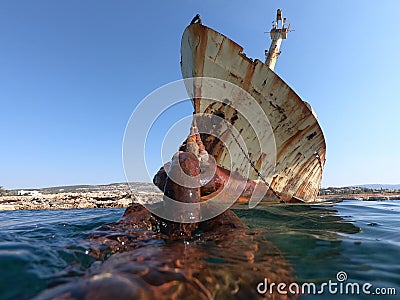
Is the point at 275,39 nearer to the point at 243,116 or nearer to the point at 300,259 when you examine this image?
the point at 243,116

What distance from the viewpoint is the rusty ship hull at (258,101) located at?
6.47m

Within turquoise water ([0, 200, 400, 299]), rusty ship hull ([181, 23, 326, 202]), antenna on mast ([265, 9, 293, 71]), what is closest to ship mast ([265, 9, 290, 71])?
antenna on mast ([265, 9, 293, 71])

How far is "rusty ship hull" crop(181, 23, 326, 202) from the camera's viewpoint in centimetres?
647

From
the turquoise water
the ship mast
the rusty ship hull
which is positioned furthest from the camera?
the ship mast

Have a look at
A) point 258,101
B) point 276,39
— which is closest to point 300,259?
point 258,101

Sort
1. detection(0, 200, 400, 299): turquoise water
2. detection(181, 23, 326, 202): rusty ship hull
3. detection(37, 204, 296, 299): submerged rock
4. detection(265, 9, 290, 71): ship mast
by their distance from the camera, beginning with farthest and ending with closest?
Answer: detection(265, 9, 290, 71): ship mast, detection(181, 23, 326, 202): rusty ship hull, detection(0, 200, 400, 299): turquoise water, detection(37, 204, 296, 299): submerged rock

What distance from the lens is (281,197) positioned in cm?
808

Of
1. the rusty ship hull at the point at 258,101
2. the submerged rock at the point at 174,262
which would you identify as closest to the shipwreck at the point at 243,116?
the rusty ship hull at the point at 258,101

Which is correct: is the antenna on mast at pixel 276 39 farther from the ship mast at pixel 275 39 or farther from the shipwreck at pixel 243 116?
the shipwreck at pixel 243 116

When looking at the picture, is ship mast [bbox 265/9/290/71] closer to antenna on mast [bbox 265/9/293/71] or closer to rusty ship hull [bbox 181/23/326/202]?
antenna on mast [bbox 265/9/293/71]

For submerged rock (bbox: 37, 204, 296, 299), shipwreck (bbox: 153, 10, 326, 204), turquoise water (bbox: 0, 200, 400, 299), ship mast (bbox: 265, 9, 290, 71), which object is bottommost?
turquoise water (bbox: 0, 200, 400, 299)

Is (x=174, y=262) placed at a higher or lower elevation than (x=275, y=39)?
lower

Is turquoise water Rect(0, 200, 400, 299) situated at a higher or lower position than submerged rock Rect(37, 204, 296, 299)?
lower

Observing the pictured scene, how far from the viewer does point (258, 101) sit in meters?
6.85
